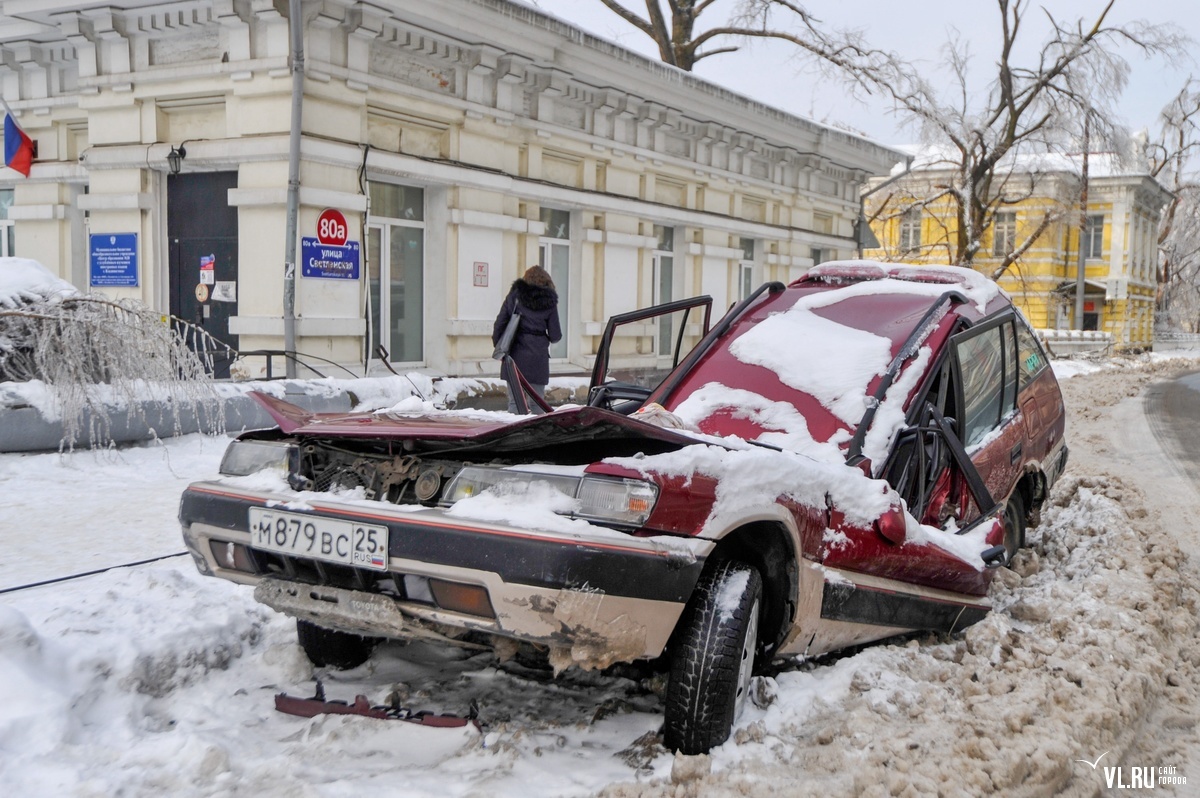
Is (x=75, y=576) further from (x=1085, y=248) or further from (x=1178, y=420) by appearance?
(x=1085, y=248)

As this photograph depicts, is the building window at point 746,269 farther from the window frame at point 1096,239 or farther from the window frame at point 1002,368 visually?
the window frame at point 1096,239

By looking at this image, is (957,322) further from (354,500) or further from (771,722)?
(354,500)

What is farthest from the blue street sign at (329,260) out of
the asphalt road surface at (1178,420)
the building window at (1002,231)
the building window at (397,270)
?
the building window at (1002,231)

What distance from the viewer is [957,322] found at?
183 inches

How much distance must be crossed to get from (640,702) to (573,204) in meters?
11.7

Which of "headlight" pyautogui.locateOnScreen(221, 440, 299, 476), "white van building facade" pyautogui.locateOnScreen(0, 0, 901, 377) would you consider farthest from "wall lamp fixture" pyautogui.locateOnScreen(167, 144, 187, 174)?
"headlight" pyautogui.locateOnScreen(221, 440, 299, 476)

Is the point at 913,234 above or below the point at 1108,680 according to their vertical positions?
above

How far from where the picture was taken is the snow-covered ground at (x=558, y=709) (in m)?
2.87

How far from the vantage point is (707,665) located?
2908 mm

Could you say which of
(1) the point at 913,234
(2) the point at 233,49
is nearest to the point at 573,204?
(2) the point at 233,49

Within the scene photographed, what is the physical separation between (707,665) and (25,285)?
6365mm

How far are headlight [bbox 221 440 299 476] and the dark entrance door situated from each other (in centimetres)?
824

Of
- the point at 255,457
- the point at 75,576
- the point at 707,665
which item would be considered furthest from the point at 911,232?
the point at 707,665

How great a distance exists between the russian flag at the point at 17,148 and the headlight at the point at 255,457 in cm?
1243
